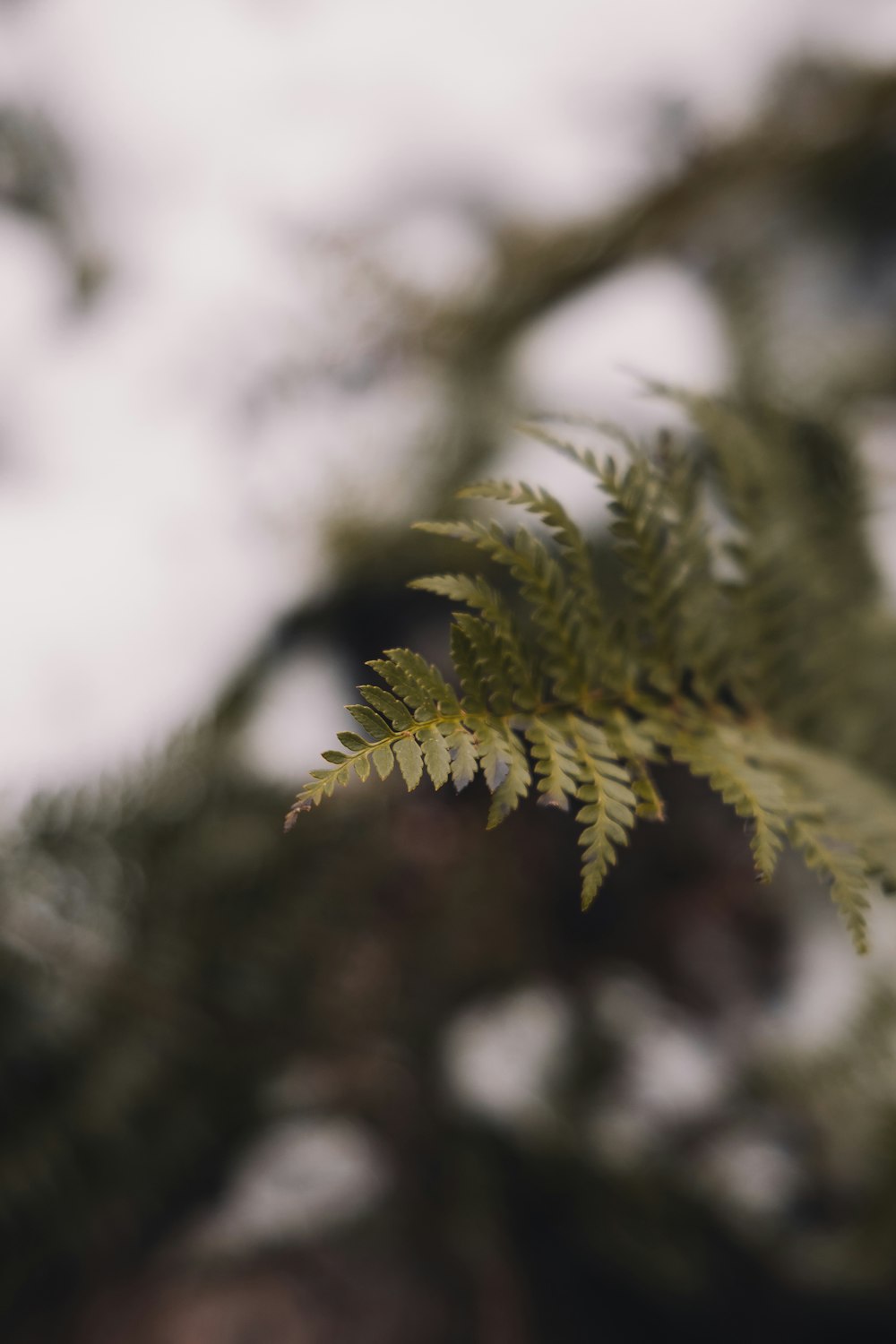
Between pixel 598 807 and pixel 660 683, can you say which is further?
pixel 660 683

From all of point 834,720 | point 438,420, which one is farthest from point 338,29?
point 834,720

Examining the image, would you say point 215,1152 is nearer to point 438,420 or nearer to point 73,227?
point 438,420

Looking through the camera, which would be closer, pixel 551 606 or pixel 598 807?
pixel 598 807

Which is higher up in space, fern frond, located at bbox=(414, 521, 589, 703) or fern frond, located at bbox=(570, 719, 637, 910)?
fern frond, located at bbox=(414, 521, 589, 703)

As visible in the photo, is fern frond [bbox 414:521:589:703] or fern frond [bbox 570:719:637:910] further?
fern frond [bbox 414:521:589:703]

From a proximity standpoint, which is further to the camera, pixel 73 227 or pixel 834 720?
pixel 73 227

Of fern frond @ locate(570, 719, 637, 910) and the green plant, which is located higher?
the green plant

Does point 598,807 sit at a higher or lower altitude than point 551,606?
lower

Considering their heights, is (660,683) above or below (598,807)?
above
